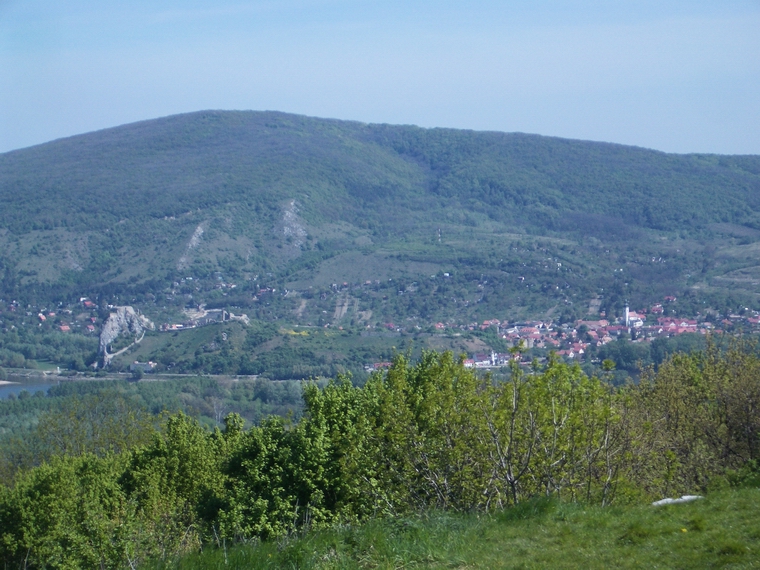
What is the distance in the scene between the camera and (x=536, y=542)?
7.88 m

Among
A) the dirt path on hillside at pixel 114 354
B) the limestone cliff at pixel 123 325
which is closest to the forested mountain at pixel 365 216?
the limestone cliff at pixel 123 325

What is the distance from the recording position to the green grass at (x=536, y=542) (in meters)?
7.15

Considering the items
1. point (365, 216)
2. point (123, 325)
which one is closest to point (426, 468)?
point (123, 325)

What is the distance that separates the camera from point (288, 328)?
75.3m

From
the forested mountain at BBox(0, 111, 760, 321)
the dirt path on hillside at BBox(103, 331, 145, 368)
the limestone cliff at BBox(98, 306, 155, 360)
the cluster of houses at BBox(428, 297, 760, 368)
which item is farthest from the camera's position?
the forested mountain at BBox(0, 111, 760, 321)

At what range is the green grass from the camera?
281 inches

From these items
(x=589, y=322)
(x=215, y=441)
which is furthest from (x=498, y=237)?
(x=215, y=441)

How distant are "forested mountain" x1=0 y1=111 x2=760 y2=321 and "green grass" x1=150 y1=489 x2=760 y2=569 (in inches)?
2360

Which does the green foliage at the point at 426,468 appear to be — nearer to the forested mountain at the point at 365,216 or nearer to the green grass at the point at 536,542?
the green grass at the point at 536,542

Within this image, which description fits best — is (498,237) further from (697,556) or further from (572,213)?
(697,556)

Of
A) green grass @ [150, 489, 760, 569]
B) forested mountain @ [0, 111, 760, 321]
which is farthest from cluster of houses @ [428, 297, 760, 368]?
green grass @ [150, 489, 760, 569]

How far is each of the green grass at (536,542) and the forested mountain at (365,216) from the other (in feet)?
197

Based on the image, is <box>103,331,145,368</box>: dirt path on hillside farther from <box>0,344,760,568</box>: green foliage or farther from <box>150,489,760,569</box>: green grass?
<box>150,489,760,569</box>: green grass

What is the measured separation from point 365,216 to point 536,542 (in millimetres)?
108104
